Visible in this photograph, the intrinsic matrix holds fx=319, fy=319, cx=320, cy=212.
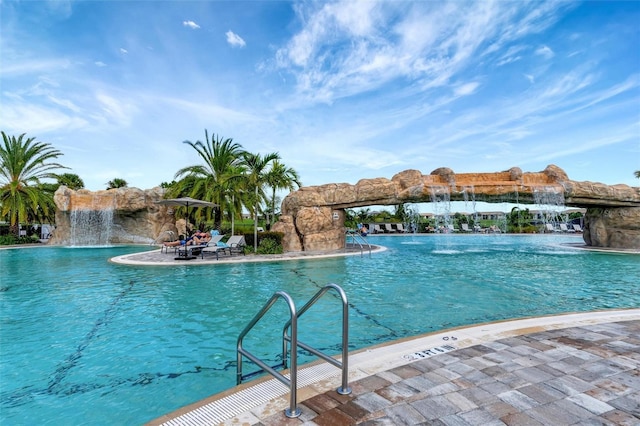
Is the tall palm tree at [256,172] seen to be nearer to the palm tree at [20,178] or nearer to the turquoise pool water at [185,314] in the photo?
the turquoise pool water at [185,314]

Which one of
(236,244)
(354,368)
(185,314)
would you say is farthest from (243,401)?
(236,244)

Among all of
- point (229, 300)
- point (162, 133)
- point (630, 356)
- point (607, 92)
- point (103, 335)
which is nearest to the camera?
point (630, 356)

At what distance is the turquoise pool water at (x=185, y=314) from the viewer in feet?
13.0

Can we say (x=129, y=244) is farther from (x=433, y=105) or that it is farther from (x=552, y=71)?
(x=552, y=71)

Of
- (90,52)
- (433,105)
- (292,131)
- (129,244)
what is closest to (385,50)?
(433,105)

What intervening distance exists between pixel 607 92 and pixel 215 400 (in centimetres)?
2091

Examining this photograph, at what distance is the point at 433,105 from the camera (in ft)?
64.6

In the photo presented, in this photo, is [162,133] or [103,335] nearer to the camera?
[103,335]

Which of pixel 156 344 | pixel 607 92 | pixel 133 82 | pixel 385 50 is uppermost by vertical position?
pixel 385 50

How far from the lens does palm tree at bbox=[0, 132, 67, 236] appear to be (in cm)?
2469

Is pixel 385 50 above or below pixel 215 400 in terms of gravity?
above

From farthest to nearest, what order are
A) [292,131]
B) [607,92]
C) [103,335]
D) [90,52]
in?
[292,131] → [607,92] → [90,52] → [103,335]

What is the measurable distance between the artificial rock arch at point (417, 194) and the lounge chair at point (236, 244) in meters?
2.69

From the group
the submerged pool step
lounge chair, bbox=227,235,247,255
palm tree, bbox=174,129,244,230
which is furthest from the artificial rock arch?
the submerged pool step
